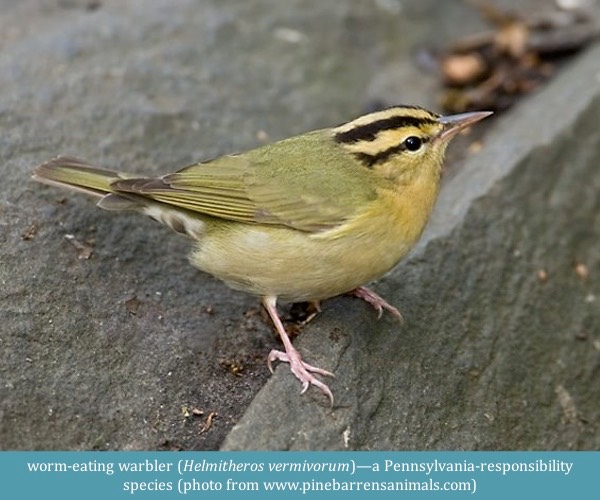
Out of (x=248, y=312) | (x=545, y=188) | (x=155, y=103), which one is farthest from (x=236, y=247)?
(x=545, y=188)

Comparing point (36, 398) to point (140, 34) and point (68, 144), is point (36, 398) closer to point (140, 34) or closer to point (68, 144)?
point (68, 144)

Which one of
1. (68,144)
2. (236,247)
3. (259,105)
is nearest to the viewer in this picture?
Answer: (236,247)

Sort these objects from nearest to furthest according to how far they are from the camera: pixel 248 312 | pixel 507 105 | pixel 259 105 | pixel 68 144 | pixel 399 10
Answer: pixel 248 312 → pixel 68 144 → pixel 259 105 → pixel 507 105 → pixel 399 10

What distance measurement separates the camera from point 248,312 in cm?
566

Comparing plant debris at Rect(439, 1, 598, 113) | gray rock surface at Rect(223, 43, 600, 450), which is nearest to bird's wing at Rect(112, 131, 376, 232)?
gray rock surface at Rect(223, 43, 600, 450)

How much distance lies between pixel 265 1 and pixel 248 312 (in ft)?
12.4

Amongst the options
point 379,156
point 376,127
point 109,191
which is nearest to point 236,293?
point 109,191

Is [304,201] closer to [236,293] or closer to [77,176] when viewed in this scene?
[236,293]

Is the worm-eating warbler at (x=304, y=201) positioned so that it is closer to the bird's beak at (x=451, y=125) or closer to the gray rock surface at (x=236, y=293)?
the bird's beak at (x=451, y=125)

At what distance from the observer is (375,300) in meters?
5.43

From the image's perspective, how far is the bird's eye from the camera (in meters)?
5.31

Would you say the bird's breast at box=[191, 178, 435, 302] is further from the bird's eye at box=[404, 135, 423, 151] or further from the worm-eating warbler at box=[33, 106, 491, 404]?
the bird's eye at box=[404, 135, 423, 151]

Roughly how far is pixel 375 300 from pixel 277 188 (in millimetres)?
881

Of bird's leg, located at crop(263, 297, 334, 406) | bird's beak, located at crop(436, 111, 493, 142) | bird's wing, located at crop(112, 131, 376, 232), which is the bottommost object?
bird's leg, located at crop(263, 297, 334, 406)
